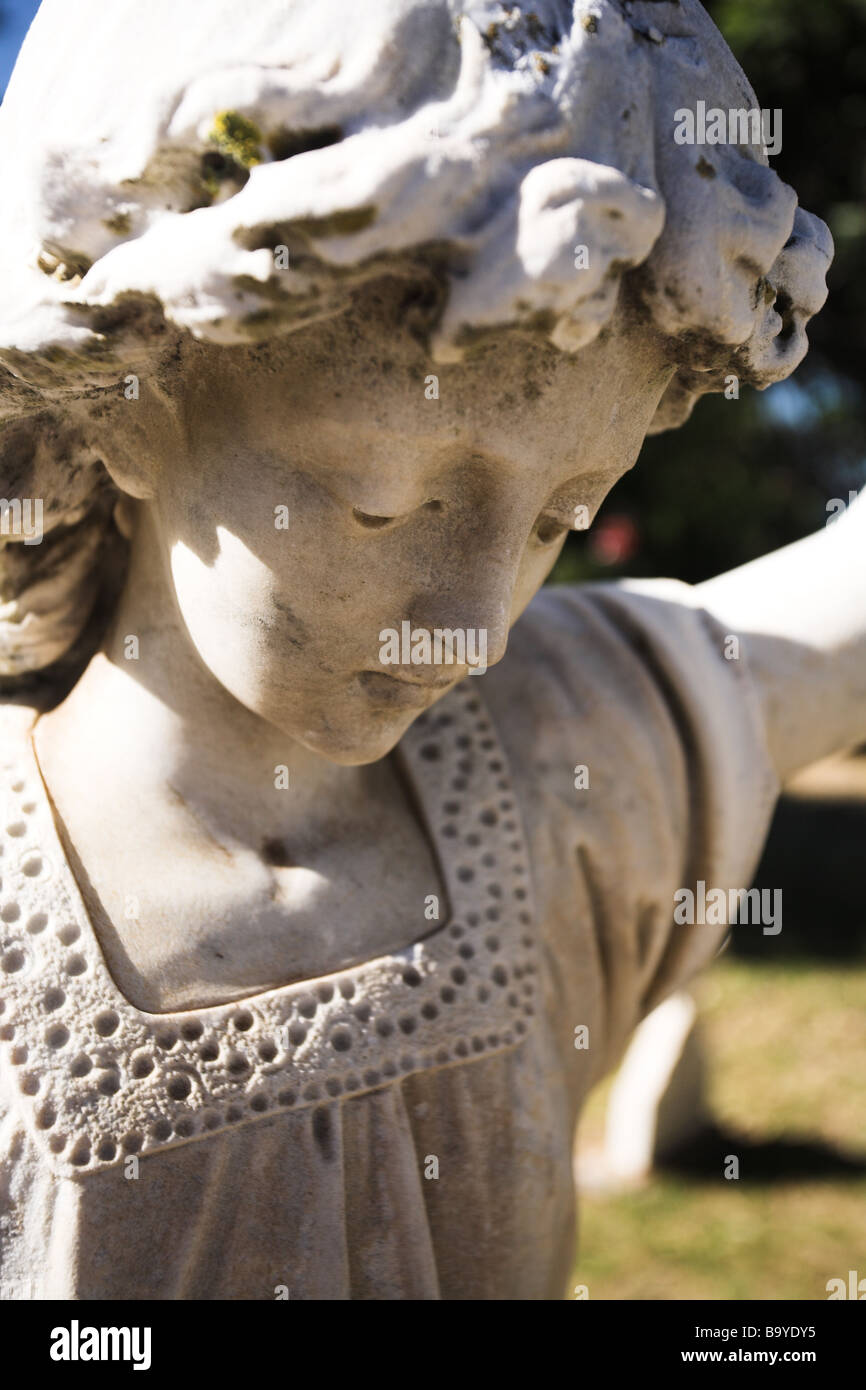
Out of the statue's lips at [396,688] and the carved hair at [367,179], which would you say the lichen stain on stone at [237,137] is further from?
the statue's lips at [396,688]

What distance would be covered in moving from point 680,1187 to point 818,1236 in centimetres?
46

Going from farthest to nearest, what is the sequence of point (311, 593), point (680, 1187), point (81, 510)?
1. point (680, 1187)
2. point (81, 510)
3. point (311, 593)

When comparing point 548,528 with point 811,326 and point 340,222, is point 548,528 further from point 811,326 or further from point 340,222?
point 811,326

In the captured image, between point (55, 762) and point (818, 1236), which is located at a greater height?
point (55, 762)

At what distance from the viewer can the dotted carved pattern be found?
124 cm

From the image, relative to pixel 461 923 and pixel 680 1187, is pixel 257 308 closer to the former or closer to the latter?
pixel 461 923

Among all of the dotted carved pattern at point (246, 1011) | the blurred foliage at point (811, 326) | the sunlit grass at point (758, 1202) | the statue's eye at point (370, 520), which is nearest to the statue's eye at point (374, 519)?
the statue's eye at point (370, 520)

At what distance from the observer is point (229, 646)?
1.25 metres

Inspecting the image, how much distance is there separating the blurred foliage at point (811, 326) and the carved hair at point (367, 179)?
4.73 meters

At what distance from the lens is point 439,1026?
1425 millimetres

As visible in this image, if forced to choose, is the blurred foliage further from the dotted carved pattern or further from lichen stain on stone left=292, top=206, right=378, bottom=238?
lichen stain on stone left=292, top=206, right=378, bottom=238

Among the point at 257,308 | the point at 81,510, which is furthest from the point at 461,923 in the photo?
the point at 257,308

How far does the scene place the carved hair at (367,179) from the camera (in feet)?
3.22
